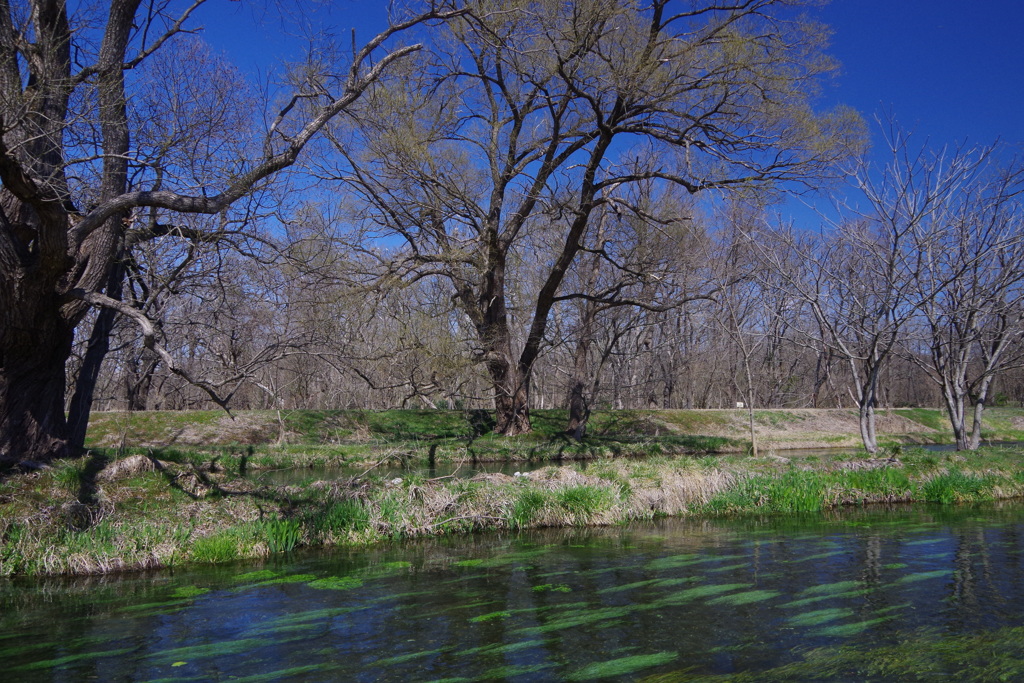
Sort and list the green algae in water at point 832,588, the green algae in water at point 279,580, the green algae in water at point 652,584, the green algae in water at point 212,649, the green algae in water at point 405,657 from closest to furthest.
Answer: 1. the green algae in water at point 405,657
2. the green algae in water at point 212,649
3. the green algae in water at point 832,588
4. the green algae in water at point 652,584
5. the green algae in water at point 279,580

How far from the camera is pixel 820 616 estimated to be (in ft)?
22.1

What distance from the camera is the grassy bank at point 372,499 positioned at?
883 cm

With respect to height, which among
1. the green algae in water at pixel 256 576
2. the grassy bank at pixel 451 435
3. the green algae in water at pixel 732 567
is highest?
the grassy bank at pixel 451 435

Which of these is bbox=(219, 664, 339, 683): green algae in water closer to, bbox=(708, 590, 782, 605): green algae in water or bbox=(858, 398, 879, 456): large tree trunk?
bbox=(708, 590, 782, 605): green algae in water

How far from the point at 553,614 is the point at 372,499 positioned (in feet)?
14.5

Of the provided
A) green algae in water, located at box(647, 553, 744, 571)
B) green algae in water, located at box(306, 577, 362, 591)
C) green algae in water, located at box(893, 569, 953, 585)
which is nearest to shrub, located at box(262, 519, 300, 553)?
green algae in water, located at box(306, 577, 362, 591)

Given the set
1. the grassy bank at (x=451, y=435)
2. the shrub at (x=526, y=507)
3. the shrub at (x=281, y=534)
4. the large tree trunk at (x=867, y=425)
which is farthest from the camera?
the grassy bank at (x=451, y=435)

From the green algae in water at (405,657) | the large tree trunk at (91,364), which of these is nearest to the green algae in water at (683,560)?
the green algae in water at (405,657)

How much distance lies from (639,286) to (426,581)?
23.7 metres

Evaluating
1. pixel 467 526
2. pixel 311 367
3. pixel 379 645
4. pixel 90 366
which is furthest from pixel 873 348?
pixel 311 367

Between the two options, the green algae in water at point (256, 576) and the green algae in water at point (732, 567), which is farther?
the green algae in water at point (732, 567)

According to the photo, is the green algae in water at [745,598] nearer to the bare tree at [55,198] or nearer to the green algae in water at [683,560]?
the green algae in water at [683,560]

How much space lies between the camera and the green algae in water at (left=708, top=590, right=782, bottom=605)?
721 cm

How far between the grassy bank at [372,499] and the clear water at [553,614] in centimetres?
43
